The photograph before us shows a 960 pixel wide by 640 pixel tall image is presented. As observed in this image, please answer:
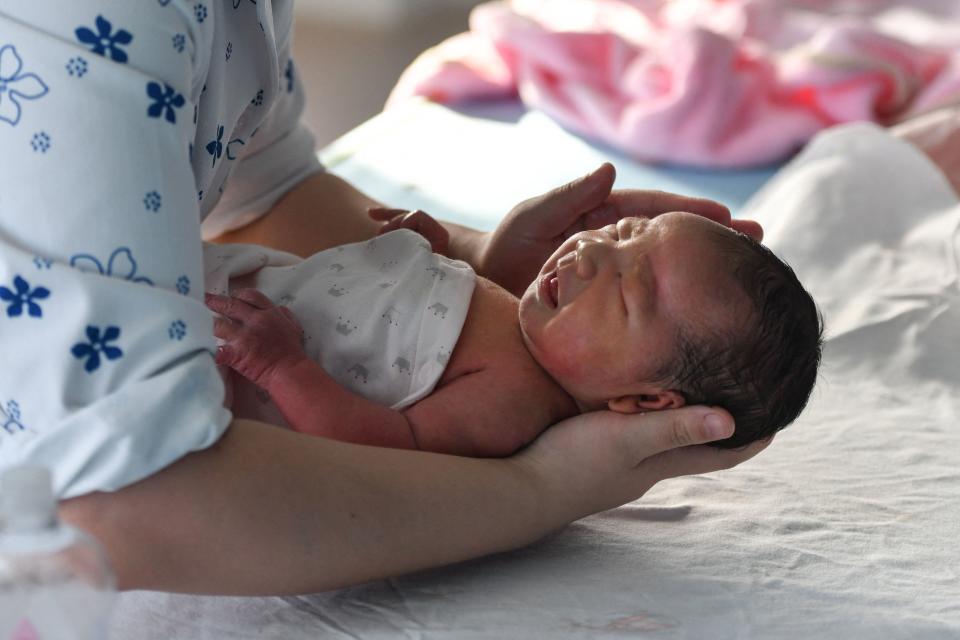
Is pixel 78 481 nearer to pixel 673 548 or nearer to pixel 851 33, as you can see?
pixel 673 548

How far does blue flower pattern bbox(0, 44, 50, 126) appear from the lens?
0.78 metres

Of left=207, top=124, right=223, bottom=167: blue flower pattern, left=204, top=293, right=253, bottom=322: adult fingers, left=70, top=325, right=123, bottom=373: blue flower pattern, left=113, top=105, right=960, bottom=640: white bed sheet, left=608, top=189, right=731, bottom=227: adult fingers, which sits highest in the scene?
left=207, top=124, right=223, bottom=167: blue flower pattern

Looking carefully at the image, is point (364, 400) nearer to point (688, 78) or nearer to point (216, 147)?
point (216, 147)

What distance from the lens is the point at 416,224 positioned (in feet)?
4.24

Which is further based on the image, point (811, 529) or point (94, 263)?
point (811, 529)

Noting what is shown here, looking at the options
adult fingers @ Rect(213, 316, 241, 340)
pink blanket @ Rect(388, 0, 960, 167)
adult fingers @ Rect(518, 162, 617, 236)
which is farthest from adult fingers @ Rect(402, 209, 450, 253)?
pink blanket @ Rect(388, 0, 960, 167)

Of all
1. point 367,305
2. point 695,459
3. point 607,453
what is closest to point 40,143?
point 367,305

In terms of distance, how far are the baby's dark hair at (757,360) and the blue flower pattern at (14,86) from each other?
0.58 meters

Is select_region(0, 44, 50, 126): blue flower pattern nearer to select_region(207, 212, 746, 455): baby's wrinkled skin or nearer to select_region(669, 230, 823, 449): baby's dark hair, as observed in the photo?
select_region(207, 212, 746, 455): baby's wrinkled skin

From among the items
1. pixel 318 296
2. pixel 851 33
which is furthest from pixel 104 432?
pixel 851 33

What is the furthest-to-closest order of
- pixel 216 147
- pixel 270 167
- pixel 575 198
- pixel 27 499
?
pixel 270 167 < pixel 575 198 < pixel 216 147 < pixel 27 499

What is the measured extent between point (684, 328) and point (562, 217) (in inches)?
9.8

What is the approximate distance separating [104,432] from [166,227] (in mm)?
146

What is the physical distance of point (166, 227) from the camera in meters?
0.80
